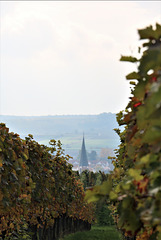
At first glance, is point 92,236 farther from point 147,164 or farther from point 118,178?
point 147,164

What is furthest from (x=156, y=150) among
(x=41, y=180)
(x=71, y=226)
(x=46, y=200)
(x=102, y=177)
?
(x=102, y=177)

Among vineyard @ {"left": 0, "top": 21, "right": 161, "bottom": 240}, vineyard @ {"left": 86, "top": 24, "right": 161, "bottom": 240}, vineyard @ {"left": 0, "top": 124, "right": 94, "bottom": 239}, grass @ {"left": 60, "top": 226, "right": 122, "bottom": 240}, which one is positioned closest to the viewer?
vineyard @ {"left": 86, "top": 24, "right": 161, "bottom": 240}

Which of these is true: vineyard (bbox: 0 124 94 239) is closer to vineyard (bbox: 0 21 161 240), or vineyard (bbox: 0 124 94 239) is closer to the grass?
vineyard (bbox: 0 21 161 240)

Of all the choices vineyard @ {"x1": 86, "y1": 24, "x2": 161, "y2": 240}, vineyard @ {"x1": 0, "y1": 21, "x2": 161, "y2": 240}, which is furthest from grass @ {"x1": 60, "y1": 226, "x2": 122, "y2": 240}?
vineyard @ {"x1": 86, "y1": 24, "x2": 161, "y2": 240}

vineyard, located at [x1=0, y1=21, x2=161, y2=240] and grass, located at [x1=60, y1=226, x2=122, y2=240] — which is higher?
vineyard, located at [x1=0, y1=21, x2=161, y2=240]

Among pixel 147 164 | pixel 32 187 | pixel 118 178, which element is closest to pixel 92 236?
pixel 32 187

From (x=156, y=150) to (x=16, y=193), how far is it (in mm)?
8287

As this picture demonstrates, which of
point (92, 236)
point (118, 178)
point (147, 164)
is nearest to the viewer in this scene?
point (147, 164)

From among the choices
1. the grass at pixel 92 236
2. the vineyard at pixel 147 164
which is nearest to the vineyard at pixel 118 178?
the vineyard at pixel 147 164

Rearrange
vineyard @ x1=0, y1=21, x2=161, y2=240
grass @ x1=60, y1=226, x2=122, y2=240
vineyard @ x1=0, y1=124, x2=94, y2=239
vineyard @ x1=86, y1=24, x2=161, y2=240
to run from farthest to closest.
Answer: grass @ x1=60, y1=226, x2=122, y2=240 < vineyard @ x1=0, y1=124, x2=94, y2=239 < vineyard @ x1=0, y1=21, x2=161, y2=240 < vineyard @ x1=86, y1=24, x2=161, y2=240

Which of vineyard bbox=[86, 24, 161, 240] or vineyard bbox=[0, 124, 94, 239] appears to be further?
vineyard bbox=[0, 124, 94, 239]

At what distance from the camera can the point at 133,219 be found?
2643 millimetres

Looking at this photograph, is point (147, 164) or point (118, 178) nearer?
point (147, 164)

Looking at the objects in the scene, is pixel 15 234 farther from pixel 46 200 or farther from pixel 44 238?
pixel 44 238
